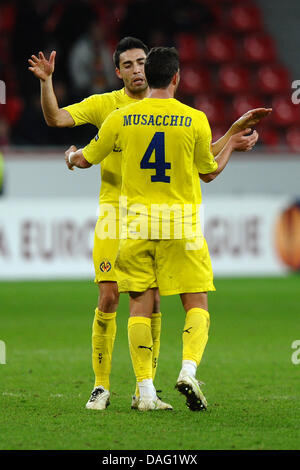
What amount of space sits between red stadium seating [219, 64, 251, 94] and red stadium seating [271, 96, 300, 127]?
74 centimetres

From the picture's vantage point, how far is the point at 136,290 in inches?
197

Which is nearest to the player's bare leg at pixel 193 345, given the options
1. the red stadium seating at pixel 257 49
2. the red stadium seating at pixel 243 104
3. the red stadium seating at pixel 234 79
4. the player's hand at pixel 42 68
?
the player's hand at pixel 42 68

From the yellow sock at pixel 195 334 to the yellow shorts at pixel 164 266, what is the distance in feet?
0.42

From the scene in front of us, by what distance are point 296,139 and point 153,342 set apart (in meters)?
12.9

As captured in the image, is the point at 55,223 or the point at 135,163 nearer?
the point at 135,163

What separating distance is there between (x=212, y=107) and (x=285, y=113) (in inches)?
56.7

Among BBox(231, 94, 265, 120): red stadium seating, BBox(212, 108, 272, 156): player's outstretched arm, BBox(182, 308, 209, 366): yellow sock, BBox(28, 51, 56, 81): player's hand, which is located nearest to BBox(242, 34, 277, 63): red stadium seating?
BBox(231, 94, 265, 120): red stadium seating

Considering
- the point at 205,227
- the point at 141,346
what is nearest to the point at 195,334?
the point at 141,346

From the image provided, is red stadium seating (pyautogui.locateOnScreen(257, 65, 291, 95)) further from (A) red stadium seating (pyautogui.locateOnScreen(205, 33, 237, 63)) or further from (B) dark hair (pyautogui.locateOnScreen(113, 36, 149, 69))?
(B) dark hair (pyautogui.locateOnScreen(113, 36, 149, 69))

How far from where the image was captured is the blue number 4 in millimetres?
4918

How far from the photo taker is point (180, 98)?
1789 centimetres

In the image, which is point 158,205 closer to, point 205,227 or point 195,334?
point 195,334
